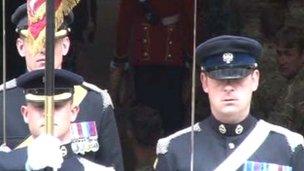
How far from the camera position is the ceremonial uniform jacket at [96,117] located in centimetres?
374

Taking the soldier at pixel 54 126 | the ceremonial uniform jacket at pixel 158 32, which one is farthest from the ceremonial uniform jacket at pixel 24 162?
the ceremonial uniform jacket at pixel 158 32

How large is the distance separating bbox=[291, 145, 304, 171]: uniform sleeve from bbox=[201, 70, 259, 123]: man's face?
7.7 inches

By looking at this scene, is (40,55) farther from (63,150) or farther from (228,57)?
(228,57)

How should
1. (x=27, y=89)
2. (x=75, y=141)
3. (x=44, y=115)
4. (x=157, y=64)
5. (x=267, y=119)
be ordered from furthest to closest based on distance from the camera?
1. (x=157, y=64)
2. (x=267, y=119)
3. (x=75, y=141)
4. (x=27, y=89)
5. (x=44, y=115)

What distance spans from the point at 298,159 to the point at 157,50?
6.51 feet

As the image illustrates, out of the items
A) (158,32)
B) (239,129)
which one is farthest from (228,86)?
(158,32)

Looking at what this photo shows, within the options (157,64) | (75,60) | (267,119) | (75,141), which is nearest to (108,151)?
(75,141)

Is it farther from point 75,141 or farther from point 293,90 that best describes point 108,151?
point 293,90

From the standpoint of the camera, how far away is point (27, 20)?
12.4ft

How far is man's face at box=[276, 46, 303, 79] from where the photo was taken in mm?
4730

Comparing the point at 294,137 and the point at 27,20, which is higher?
the point at 27,20

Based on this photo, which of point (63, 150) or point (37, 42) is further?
point (37, 42)

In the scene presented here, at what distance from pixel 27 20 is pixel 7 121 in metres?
0.33

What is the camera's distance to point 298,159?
135 inches
